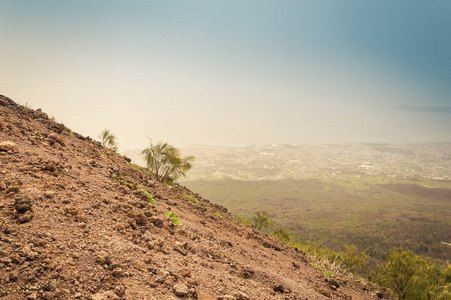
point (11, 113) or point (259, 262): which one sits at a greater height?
point (11, 113)

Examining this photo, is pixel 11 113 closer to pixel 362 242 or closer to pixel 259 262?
pixel 259 262

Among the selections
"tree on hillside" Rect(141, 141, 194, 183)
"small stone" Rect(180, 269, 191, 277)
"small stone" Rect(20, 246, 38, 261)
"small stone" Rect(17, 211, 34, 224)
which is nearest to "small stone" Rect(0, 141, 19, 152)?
"small stone" Rect(17, 211, 34, 224)

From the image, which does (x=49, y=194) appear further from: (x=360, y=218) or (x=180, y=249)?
(x=360, y=218)

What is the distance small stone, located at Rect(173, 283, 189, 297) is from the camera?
3.52 meters

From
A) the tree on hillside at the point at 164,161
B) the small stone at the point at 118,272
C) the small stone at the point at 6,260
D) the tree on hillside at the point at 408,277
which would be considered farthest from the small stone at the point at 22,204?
the tree on hillside at the point at 408,277

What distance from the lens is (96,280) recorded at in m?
3.14

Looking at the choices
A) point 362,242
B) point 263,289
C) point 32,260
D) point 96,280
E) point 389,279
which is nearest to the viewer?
point 32,260

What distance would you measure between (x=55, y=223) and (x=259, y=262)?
5.93 m

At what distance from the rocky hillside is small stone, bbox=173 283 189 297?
2 cm

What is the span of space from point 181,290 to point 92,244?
169 centimetres

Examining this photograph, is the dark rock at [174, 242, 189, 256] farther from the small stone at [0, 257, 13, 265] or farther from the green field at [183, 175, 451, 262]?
the green field at [183, 175, 451, 262]

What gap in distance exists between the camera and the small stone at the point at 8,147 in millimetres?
5172

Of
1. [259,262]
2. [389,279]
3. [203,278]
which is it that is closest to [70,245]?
[203,278]

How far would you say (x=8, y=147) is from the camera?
5.29 metres
